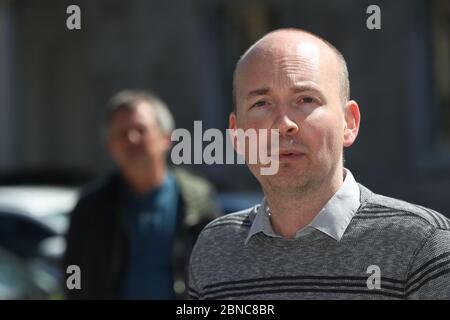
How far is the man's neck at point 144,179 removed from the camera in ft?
15.0

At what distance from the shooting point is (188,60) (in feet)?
44.5

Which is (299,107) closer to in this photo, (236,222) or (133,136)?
(236,222)

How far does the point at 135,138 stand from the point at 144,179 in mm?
211

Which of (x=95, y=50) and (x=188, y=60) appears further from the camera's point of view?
(x=95, y=50)

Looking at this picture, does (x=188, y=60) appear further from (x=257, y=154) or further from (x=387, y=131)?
(x=257, y=154)

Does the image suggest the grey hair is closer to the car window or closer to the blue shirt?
the blue shirt

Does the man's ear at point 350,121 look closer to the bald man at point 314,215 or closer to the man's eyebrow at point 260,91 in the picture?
the bald man at point 314,215

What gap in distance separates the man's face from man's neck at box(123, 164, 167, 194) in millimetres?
2361

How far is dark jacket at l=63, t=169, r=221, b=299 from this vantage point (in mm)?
4254

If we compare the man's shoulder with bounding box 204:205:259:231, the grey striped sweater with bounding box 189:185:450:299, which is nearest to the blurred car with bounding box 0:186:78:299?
the man's shoulder with bounding box 204:205:259:231

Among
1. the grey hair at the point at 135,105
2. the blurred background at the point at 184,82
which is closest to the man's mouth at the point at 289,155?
the grey hair at the point at 135,105

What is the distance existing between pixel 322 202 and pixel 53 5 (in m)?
15.7

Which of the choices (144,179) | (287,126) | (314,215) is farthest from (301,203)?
(144,179)

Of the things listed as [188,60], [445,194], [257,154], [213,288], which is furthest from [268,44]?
[188,60]
